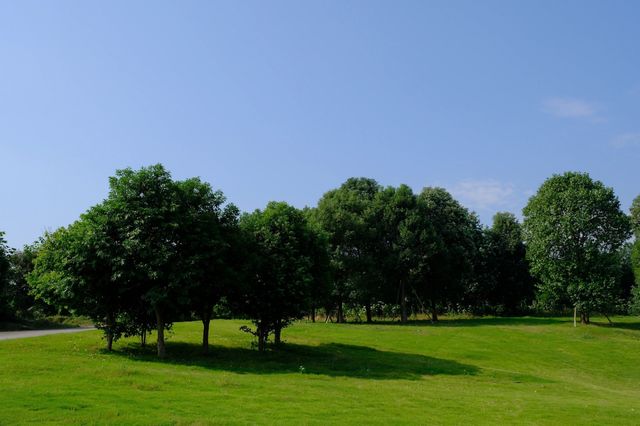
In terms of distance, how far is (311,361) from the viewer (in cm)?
4353

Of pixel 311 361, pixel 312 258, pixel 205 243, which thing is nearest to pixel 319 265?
pixel 312 258

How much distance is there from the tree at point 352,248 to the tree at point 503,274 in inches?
1374

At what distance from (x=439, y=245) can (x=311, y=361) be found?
1724 inches

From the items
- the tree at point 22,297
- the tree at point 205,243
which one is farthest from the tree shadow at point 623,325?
the tree at point 22,297

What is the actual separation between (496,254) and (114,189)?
292ft

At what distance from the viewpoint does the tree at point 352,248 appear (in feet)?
263

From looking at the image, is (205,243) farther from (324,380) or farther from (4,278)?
Answer: (4,278)

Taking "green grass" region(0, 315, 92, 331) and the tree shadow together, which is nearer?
"green grass" region(0, 315, 92, 331)

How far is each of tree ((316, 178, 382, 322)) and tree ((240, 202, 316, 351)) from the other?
3287 centimetres

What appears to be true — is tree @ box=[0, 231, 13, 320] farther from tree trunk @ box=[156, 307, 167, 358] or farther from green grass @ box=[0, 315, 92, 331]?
tree trunk @ box=[156, 307, 167, 358]

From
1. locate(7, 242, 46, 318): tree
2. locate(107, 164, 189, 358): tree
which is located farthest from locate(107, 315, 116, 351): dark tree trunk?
locate(7, 242, 46, 318): tree

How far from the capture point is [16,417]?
1933 cm

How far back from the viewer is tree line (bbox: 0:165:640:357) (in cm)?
3881

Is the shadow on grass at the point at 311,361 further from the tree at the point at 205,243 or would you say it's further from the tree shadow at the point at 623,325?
the tree shadow at the point at 623,325
